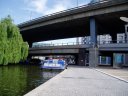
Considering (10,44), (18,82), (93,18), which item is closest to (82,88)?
(18,82)

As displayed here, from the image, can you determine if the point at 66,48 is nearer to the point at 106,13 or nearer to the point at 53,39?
the point at 106,13

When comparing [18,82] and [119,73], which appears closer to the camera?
[18,82]

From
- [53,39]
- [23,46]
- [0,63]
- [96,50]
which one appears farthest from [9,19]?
[53,39]

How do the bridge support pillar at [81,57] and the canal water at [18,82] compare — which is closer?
the canal water at [18,82]

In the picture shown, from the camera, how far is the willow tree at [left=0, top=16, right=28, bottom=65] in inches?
1900

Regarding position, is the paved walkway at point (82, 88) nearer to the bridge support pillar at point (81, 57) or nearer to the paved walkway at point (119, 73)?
the paved walkway at point (119, 73)

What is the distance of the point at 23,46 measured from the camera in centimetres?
5800

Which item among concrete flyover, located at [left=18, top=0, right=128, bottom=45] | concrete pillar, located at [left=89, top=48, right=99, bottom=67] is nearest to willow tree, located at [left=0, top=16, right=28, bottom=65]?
concrete flyover, located at [left=18, top=0, right=128, bottom=45]

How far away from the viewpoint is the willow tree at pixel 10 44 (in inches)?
1900

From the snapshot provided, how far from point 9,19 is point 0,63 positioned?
1193 centimetres

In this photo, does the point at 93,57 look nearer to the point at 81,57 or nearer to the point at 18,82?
the point at 81,57

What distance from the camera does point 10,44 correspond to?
51188 mm

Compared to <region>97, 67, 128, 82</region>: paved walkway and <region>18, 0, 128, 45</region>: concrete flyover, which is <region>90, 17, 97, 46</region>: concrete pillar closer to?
<region>18, 0, 128, 45</region>: concrete flyover

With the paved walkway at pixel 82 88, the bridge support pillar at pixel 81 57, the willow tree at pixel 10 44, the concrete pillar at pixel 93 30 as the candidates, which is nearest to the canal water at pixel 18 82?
the paved walkway at pixel 82 88
